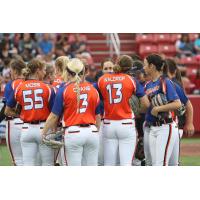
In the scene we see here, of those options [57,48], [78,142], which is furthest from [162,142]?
[57,48]

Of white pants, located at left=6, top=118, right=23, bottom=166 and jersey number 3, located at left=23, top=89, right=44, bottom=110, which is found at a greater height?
jersey number 3, located at left=23, top=89, right=44, bottom=110

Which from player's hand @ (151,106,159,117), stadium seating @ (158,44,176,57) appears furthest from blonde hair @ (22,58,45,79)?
stadium seating @ (158,44,176,57)

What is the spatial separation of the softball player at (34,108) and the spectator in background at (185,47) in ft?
37.3

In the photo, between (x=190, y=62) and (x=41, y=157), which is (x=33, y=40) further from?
(x=41, y=157)

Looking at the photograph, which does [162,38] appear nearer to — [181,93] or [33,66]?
[181,93]

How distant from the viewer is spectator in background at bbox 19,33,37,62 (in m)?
20.2

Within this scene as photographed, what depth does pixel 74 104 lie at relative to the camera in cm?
924

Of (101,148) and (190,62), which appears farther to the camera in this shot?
(190,62)

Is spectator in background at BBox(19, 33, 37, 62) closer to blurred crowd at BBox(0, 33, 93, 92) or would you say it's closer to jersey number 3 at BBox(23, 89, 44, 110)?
blurred crowd at BBox(0, 33, 93, 92)

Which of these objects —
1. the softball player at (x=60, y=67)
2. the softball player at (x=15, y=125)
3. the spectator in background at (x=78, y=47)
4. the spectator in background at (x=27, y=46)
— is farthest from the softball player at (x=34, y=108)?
the spectator in background at (x=78, y=47)

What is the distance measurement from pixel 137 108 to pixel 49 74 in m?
1.53

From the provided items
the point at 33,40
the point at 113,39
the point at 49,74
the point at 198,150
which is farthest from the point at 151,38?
the point at 49,74

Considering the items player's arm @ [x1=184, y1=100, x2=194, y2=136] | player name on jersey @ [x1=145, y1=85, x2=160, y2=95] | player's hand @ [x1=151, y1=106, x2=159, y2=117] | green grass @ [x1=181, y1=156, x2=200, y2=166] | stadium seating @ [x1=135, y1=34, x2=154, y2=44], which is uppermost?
stadium seating @ [x1=135, y1=34, x2=154, y2=44]

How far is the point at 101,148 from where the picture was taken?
10.7m
